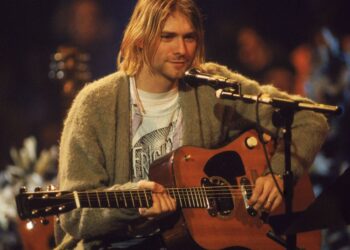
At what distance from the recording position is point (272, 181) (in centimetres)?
330

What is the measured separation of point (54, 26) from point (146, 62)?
8.53ft

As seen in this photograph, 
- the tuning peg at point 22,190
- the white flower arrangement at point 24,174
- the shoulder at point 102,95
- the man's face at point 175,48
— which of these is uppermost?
the man's face at point 175,48

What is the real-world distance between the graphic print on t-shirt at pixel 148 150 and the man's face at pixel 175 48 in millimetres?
288

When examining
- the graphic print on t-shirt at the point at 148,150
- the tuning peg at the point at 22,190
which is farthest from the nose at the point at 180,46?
the tuning peg at the point at 22,190

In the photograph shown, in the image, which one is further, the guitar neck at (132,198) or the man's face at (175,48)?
the man's face at (175,48)

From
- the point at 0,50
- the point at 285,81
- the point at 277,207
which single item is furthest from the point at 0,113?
the point at 277,207

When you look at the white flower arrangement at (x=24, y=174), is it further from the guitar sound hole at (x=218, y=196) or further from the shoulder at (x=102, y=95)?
the guitar sound hole at (x=218, y=196)

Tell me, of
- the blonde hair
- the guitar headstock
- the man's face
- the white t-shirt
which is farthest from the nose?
the guitar headstock

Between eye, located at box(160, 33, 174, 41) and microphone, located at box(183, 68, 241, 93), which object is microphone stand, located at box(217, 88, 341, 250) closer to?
microphone, located at box(183, 68, 241, 93)

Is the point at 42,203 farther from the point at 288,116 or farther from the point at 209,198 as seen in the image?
the point at 288,116

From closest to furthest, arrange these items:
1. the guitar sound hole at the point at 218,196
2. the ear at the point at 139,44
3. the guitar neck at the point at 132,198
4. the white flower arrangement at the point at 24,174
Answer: the guitar neck at the point at 132,198, the guitar sound hole at the point at 218,196, the ear at the point at 139,44, the white flower arrangement at the point at 24,174

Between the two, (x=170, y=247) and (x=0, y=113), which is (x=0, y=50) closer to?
(x=0, y=113)

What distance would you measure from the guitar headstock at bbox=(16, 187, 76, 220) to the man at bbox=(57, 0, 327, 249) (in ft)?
0.90

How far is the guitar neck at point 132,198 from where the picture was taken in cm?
283
